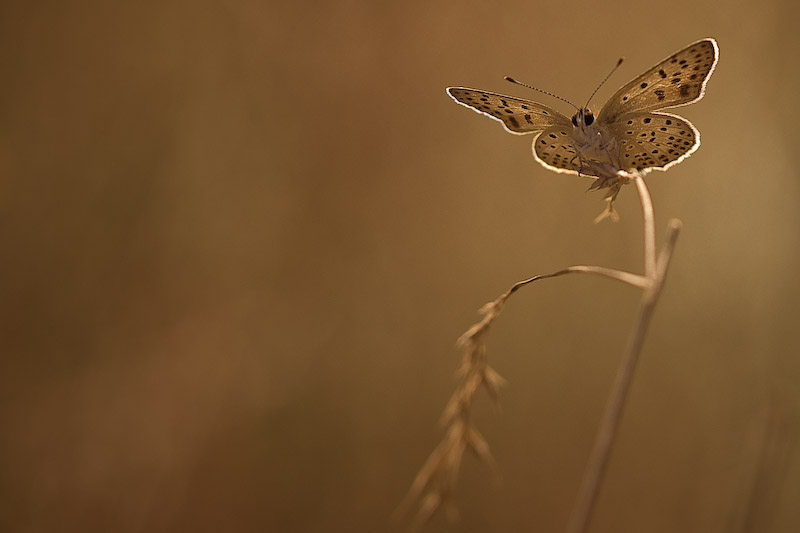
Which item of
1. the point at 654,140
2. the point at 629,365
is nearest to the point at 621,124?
the point at 654,140

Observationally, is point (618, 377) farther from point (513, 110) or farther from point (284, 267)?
point (284, 267)

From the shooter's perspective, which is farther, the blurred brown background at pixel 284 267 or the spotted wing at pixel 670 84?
the blurred brown background at pixel 284 267

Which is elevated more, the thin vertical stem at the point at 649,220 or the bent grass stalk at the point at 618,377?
the thin vertical stem at the point at 649,220

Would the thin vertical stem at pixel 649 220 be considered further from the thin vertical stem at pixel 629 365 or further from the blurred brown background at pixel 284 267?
the blurred brown background at pixel 284 267

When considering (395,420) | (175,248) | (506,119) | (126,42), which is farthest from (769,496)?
(126,42)

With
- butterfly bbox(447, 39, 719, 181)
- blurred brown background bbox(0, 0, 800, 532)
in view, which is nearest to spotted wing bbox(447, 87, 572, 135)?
butterfly bbox(447, 39, 719, 181)

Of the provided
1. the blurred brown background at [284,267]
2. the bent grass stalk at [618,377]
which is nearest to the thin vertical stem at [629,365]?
the bent grass stalk at [618,377]
